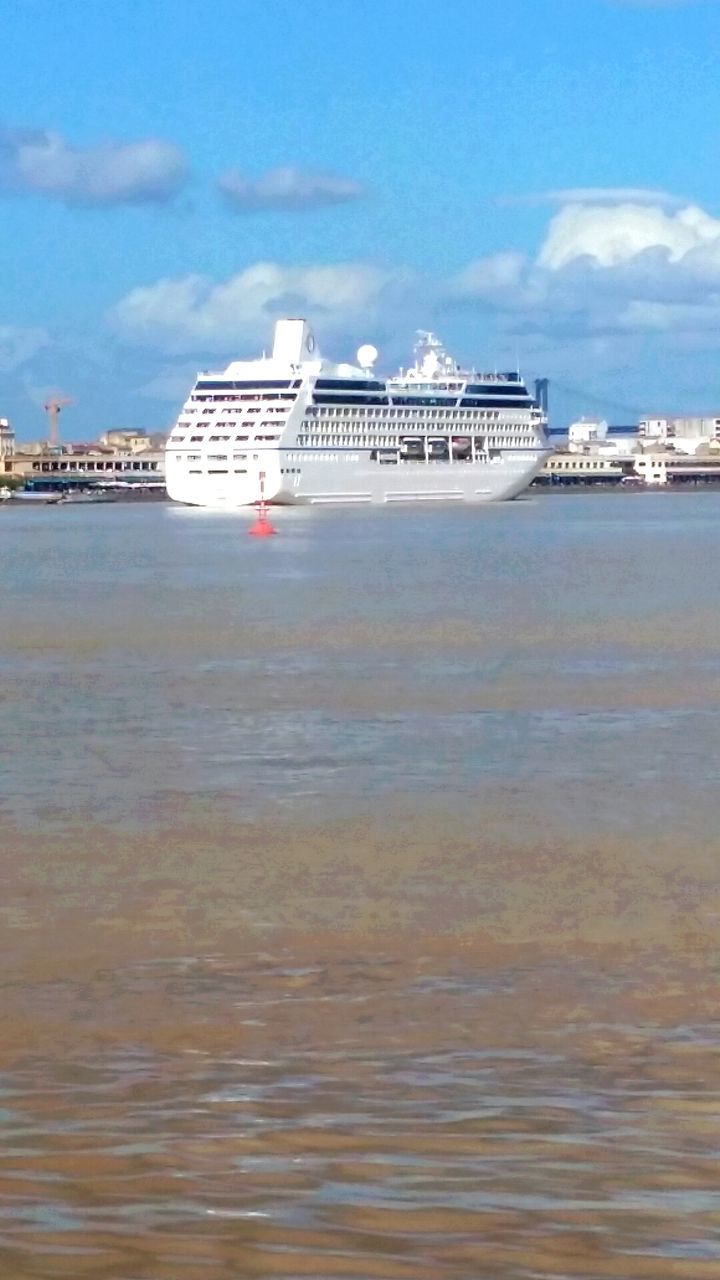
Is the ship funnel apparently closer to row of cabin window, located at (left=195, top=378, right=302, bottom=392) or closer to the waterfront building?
row of cabin window, located at (left=195, top=378, right=302, bottom=392)

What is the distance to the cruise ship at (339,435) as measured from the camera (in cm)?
8769

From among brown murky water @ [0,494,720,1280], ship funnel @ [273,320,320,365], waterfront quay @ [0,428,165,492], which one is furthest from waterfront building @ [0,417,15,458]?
brown murky water @ [0,494,720,1280]

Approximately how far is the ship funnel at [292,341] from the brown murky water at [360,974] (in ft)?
258


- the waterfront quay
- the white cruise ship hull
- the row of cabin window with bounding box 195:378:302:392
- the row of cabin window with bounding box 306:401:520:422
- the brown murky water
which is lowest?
the brown murky water

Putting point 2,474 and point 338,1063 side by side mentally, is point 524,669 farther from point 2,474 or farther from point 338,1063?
point 2,474

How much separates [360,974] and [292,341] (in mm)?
90362

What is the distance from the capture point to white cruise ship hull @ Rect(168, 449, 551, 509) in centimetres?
8731

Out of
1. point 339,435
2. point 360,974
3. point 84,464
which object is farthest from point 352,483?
point 84,464

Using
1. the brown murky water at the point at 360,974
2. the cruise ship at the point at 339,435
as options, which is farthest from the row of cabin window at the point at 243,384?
the brown murky water at the point at 360,974

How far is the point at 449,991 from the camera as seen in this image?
6.89 m

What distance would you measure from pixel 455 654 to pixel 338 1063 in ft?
47.5

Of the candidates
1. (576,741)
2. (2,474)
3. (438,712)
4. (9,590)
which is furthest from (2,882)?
(2,474)

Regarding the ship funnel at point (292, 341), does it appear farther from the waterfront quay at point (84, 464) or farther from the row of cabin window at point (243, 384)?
the waterfront quay at point (84, 464)

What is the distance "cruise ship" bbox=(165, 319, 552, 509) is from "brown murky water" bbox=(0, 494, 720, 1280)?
2737 inches
